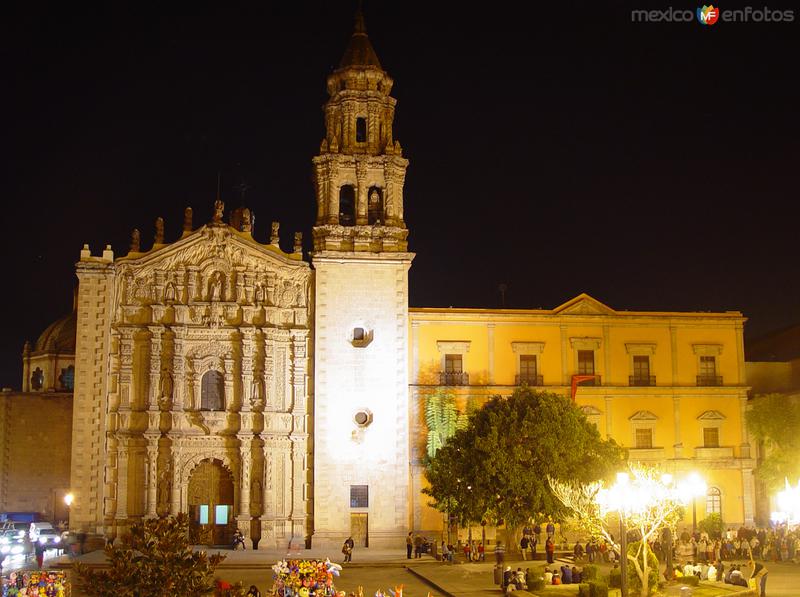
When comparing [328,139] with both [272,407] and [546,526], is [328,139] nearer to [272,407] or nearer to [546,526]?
[272,407]

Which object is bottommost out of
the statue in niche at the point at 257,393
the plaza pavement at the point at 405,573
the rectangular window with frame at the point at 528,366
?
the plaza pavement at the point at 405,573

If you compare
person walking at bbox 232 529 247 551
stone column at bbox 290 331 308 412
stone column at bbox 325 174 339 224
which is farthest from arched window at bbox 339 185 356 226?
person walking at bbox 232 529 247 551

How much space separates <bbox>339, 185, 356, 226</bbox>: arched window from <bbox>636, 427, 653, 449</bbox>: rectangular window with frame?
1581 cm

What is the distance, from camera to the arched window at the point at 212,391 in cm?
4288

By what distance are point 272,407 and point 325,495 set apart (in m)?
4.25

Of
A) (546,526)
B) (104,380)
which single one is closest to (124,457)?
(104,380)

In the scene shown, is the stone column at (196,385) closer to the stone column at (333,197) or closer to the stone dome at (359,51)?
the stone column at (333,197)

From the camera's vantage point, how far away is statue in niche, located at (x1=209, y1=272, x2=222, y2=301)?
142 feet

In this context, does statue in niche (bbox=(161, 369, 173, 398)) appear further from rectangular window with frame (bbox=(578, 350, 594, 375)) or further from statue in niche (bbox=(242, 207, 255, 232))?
rectangular window with frame (bbox=(578, 350, 594, 375))

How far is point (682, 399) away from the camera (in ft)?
152

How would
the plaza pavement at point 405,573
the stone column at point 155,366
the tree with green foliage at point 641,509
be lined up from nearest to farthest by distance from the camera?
the tree with green foliage at point 641,509, the plaza pavement at point 405,573, the stone column at point 155,366

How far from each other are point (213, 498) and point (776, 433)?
24795 millimetres

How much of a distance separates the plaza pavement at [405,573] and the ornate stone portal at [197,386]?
2443mm

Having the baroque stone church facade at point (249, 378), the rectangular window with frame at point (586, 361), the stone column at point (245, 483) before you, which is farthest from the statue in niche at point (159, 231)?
the rectangular window with frame at point (586, 361)
